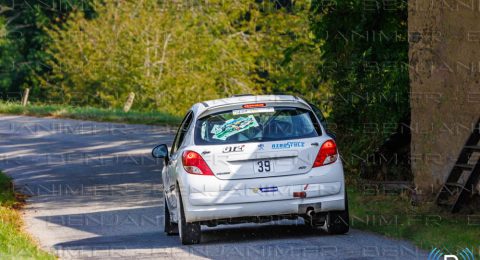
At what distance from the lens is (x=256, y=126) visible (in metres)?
13.2

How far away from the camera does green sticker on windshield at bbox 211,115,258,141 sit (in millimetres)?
13031

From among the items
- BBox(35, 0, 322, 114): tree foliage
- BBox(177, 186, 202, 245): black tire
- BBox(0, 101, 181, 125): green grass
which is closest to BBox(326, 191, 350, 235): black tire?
BBox(177, 186, 202, 245): black tire

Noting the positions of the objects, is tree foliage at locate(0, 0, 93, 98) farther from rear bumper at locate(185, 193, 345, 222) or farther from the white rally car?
rear bumper at locate(185, 193, 345, 222)

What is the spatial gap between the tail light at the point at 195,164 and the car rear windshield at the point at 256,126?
21 centimetres

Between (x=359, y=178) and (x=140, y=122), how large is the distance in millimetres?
19205

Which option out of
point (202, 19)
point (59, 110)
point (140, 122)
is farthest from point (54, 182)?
point (202, 19)

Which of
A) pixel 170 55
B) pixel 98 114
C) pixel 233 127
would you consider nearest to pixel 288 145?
pixel 233 127

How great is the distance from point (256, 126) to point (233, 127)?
269 millimetres

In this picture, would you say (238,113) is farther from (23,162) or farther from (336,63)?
(23,162)

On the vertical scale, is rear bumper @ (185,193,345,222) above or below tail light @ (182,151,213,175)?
below

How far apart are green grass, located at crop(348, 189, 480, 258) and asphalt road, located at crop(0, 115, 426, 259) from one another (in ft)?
0.95

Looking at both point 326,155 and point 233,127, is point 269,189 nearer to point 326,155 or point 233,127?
point 326,155

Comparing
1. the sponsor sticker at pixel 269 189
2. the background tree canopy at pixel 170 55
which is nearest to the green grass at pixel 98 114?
the background tree canopy at pixel 170 55

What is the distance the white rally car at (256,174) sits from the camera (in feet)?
41.5
